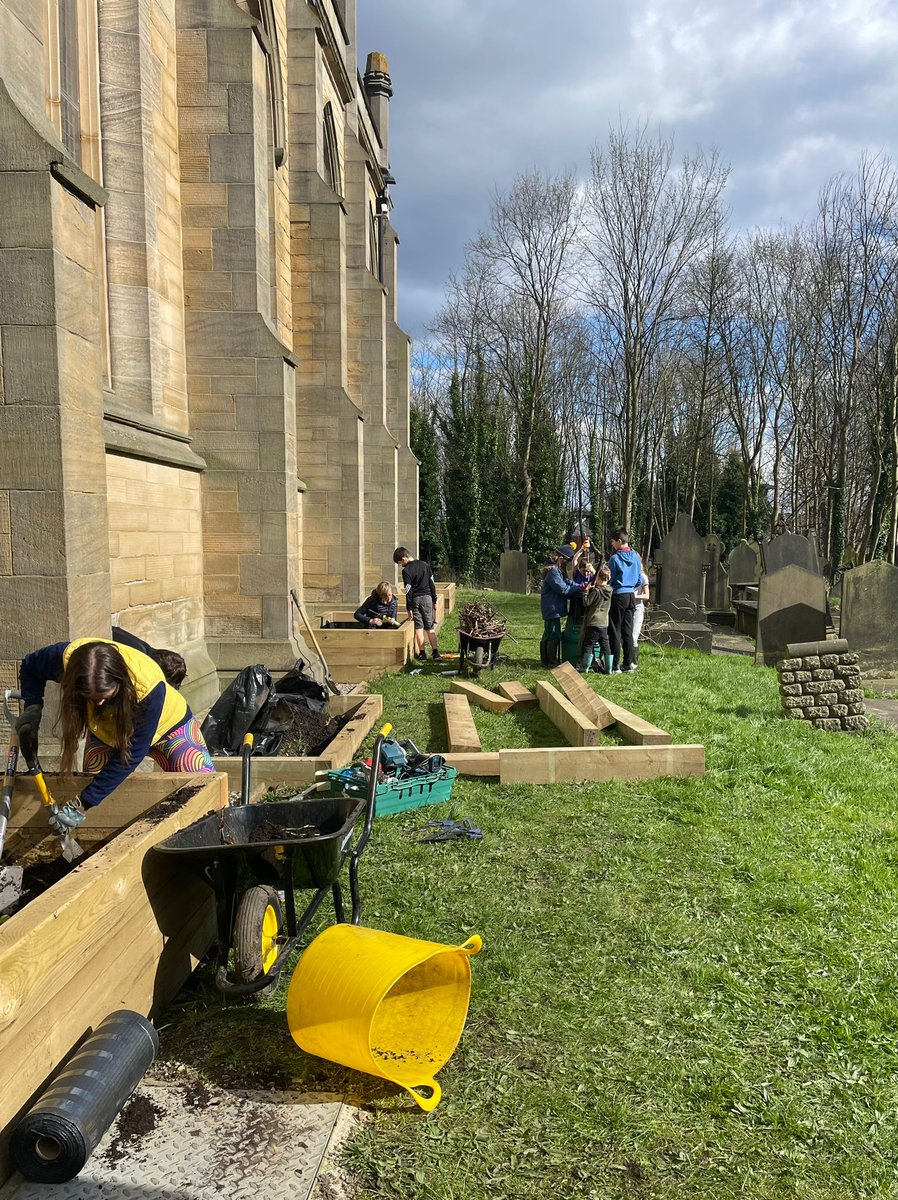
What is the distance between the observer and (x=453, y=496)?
3416 cm

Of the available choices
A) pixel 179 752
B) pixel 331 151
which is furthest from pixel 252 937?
pixel 331 151

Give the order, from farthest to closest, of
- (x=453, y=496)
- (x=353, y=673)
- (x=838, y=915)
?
(x=453, y=496) → (x=353, y=673) → (x=838, y=915)

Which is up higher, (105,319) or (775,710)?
(105,319)

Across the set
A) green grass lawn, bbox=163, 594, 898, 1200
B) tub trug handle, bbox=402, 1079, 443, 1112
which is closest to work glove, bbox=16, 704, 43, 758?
green grass lawn, bbox=163, 594, 898, 1200

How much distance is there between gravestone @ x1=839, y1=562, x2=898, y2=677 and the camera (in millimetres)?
13633

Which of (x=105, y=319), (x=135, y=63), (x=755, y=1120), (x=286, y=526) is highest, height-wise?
(x=135, y=63)

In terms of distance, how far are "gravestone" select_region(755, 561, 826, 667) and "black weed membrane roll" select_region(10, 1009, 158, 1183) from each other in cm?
1186

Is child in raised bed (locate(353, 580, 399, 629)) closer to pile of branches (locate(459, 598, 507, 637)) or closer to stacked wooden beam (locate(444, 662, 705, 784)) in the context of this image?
pile of branches (locate(459, 598, 507, 637))

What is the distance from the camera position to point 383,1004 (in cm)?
312

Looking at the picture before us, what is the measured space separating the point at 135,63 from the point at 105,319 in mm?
2310

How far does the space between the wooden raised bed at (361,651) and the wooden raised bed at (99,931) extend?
7.05 meters

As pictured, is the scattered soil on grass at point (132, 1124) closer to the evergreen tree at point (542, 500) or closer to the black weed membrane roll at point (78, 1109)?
the black weed membrane roll at point (78, 1109)

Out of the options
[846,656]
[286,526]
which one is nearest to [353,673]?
[286,526]

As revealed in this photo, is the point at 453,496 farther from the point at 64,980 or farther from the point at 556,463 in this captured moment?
the point at 64,980
